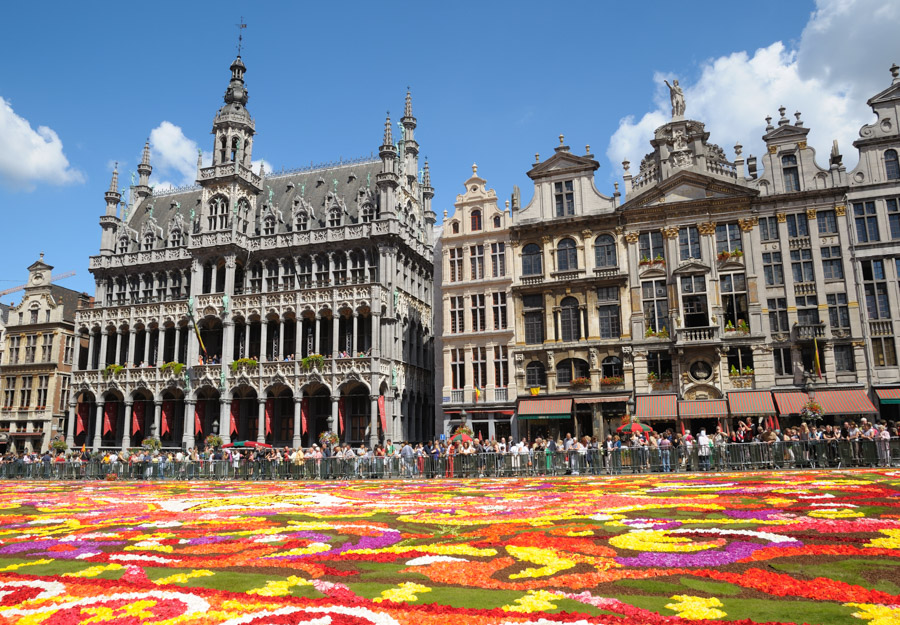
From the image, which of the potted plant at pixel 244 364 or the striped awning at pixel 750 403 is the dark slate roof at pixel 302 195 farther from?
the striped awning at pixel 750 403

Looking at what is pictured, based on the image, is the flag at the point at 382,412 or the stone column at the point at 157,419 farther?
the stone column at the point at 157,419

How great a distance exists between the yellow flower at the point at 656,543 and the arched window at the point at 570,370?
30.9m

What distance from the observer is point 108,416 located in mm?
53375

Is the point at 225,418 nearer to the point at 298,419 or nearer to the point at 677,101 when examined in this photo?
the point at 298,419

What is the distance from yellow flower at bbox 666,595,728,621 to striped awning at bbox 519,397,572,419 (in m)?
33.4

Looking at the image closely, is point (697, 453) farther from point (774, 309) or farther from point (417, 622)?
point (417, 622)

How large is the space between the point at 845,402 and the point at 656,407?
952cm

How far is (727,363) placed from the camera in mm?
37812

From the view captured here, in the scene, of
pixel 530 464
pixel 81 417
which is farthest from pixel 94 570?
pixel 81 417

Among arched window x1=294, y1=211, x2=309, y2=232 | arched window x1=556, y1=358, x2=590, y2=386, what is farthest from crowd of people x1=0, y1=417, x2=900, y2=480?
arched window x1=294, y1=211, x2=309, y2=232

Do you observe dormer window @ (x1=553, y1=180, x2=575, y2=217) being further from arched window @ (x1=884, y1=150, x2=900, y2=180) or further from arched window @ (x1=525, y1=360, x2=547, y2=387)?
arched window @ (x1=884, y1=150, x2=900, y2=180)

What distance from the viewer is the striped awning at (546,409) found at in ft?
130

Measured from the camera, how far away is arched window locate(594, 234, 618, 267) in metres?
41.3

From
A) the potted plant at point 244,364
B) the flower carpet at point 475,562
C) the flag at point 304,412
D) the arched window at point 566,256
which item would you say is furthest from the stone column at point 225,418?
the flower carpet at point 475,562
